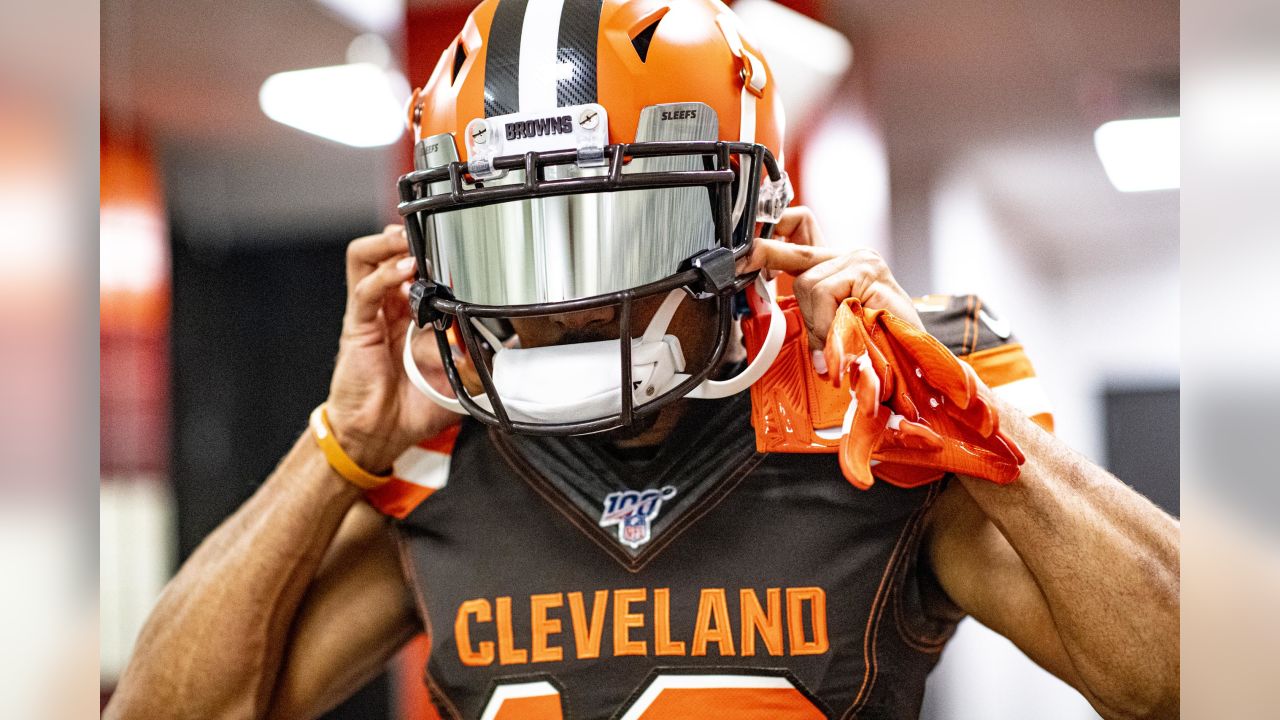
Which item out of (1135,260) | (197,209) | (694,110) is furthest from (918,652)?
(197,209)

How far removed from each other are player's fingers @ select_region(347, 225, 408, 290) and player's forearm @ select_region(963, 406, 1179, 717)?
0.67m

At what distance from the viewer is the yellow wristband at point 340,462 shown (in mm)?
1150

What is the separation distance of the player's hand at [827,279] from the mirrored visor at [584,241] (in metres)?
0.07

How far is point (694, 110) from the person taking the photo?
95 centimetres

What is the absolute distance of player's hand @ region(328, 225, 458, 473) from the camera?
3.77ft

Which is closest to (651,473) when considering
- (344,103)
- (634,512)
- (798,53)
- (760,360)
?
(634,512)

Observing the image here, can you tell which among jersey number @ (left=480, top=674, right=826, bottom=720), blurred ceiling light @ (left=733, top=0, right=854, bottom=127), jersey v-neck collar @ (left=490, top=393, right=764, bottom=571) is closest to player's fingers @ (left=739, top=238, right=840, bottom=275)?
jersey v-neck collar @ (left=490, top=393, right=764, bottom=571)

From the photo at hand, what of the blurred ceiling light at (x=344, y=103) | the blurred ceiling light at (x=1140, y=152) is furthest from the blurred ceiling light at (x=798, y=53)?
the blurred ceiling light at (x=344, y=103)

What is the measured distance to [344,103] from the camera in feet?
4.84

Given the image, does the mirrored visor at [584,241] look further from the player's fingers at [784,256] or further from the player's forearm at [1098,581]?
the player's forearm at [1098,581]

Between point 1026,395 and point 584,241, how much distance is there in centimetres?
50
